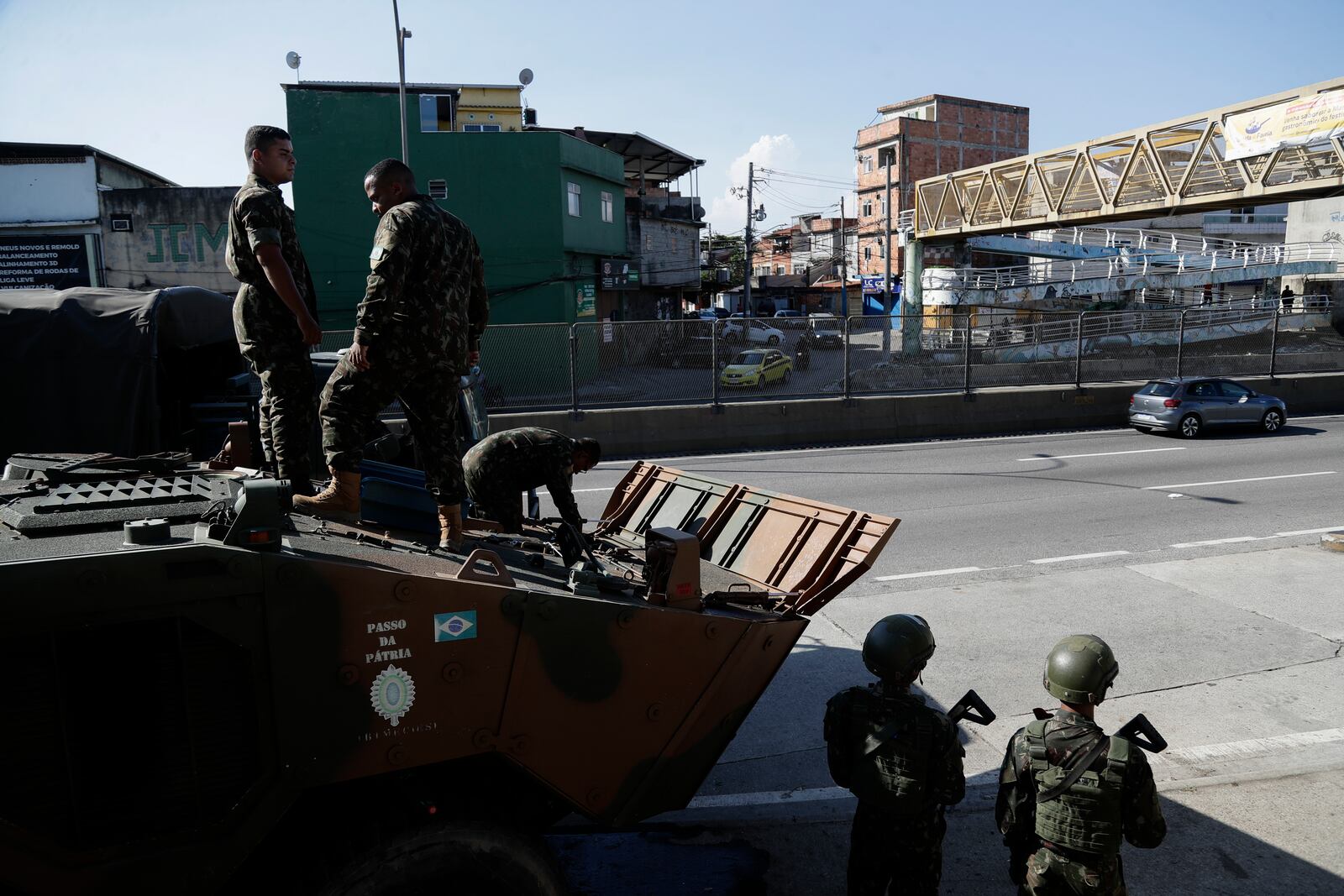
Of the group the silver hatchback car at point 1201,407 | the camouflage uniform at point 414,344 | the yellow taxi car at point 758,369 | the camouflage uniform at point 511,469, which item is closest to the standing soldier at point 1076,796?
the camouflage uniform at point 414,344

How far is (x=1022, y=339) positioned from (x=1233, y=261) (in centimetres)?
2251

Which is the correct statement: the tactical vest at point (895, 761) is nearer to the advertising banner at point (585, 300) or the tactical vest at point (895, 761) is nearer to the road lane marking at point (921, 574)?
the road lane marking at point (921, 574)

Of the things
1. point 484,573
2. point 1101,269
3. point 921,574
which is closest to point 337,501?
point 484,573

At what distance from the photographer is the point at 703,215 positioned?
48469 millimetres

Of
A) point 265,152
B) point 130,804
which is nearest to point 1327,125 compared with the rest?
point 265,152

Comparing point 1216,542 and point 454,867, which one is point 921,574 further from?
point 454,867

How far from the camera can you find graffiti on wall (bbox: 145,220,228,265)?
3466 centimetres

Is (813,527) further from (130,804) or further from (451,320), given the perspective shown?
(130,804)

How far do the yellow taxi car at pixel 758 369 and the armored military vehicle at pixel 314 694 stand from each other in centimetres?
1458

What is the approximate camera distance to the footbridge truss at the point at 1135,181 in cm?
1966

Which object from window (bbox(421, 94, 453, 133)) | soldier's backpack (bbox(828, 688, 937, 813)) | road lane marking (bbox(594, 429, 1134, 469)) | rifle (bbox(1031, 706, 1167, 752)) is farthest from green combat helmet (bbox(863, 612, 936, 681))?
window (bbox(421, 94, 453, 133))

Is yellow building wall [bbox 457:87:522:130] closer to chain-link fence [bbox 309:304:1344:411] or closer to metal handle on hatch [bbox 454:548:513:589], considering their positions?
chain-link fence [bbox 309:304:1344:411]

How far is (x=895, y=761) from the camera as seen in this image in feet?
11.1

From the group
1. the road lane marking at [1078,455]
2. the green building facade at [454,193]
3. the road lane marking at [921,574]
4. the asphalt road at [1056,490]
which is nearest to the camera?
the road lane marking at [921,574]
